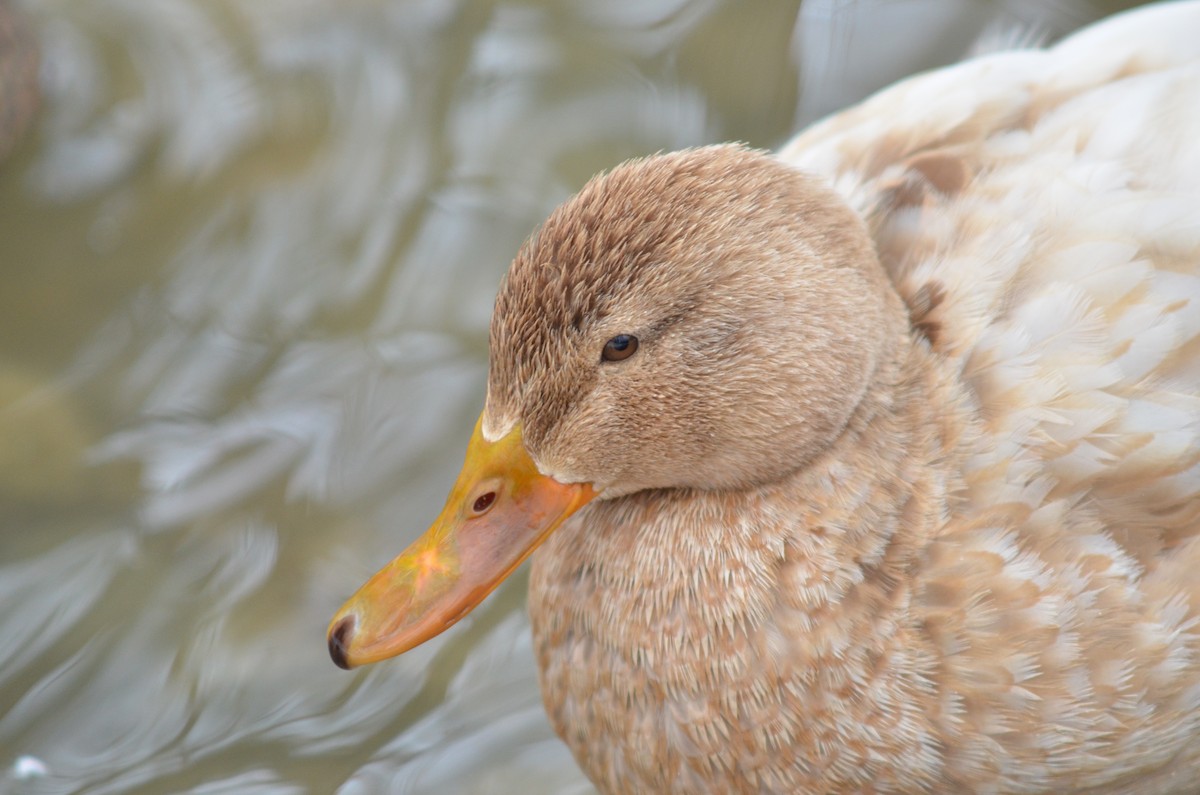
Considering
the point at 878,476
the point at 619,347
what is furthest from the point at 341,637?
the point at 878,476

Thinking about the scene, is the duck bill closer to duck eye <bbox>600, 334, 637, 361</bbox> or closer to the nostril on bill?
the nostril on bill

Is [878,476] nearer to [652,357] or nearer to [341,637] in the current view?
[652,357]

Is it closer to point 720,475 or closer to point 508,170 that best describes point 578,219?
point 720,475

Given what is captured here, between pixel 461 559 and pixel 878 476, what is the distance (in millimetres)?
801

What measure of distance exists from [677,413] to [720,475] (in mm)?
210

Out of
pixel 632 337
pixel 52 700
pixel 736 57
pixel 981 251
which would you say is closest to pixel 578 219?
pixel 632 337

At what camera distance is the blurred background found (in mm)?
3666

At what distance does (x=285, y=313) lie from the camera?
4.35 m

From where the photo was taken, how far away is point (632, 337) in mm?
2615

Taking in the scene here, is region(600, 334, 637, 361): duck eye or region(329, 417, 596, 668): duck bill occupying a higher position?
region(600, 334, 637, 361): duck eye

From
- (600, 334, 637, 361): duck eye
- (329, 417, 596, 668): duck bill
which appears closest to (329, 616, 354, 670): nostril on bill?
(329, 417, 596, 668): duck bill

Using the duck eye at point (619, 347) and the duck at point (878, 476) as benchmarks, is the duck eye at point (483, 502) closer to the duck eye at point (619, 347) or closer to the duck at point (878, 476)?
the duck at point (878, 476)

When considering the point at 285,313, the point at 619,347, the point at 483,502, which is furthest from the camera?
the point at 285,313

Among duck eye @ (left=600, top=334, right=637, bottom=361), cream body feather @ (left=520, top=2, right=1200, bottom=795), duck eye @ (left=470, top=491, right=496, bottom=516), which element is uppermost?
duck eye @ (left=600, top=334, right=637, bottom=361)
